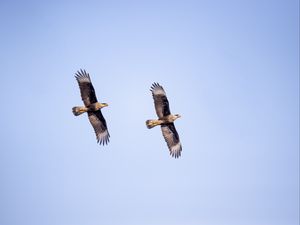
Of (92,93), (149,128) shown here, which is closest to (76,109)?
(92,93)

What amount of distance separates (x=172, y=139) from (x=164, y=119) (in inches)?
47.3

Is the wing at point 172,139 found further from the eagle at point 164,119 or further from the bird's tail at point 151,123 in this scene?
the bird's tail at point 151,123

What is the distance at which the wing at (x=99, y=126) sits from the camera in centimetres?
3847

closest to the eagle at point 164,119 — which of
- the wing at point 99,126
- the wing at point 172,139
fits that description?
the wing at point 172,139

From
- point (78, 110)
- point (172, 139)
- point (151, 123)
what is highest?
point (78, 110)

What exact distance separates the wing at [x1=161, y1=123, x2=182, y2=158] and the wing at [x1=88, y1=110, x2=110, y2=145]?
2.79 meters

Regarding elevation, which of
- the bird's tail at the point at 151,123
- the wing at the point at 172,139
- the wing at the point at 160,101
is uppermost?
the wing at the point at 160,101

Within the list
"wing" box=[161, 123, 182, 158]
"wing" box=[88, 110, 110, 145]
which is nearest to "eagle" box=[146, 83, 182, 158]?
"wing" box=[161, 123, 182, 158]

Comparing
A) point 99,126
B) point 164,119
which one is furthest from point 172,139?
point 99,126

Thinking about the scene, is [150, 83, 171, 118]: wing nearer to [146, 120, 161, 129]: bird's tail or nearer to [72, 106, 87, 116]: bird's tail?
[146, 120, 161, 129]: bird's tail

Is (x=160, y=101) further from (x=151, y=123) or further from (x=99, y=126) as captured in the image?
(x=99, y=126)

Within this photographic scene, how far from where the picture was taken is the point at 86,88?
37.9 meters

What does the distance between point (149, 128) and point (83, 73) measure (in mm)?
3932

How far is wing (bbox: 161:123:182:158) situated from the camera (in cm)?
3828
